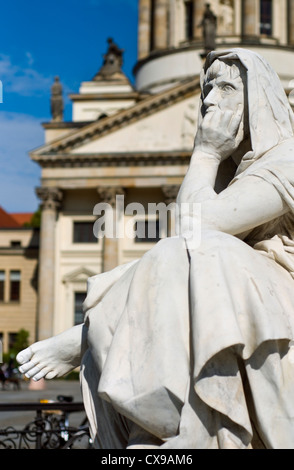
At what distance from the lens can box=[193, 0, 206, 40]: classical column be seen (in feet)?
173

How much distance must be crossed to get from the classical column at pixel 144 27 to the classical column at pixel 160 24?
3.06 ft

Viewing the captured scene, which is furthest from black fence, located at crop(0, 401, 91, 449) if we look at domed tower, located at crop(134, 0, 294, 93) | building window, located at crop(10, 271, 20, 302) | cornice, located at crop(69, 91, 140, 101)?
domed tower, located at crop(134, 0, 294, 93)

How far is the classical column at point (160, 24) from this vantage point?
54500 mm

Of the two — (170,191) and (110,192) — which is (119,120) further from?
(170,191)

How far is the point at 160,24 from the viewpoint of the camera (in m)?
54.9

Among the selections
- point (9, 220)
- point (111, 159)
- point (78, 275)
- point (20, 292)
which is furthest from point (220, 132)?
point (9, 220)

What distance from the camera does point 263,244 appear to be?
2.71m

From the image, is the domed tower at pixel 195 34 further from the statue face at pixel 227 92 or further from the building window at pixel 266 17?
the statue face at pixel 227 92

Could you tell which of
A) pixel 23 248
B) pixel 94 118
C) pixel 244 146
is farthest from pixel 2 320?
pixel 244 146

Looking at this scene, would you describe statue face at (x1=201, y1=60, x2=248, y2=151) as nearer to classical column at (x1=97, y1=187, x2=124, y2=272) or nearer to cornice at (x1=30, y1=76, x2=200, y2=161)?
classical column at (x1=97, y1=187, x2=124, y2=272)

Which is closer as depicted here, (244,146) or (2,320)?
(244,146)

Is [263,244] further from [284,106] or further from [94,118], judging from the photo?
[94,118]
